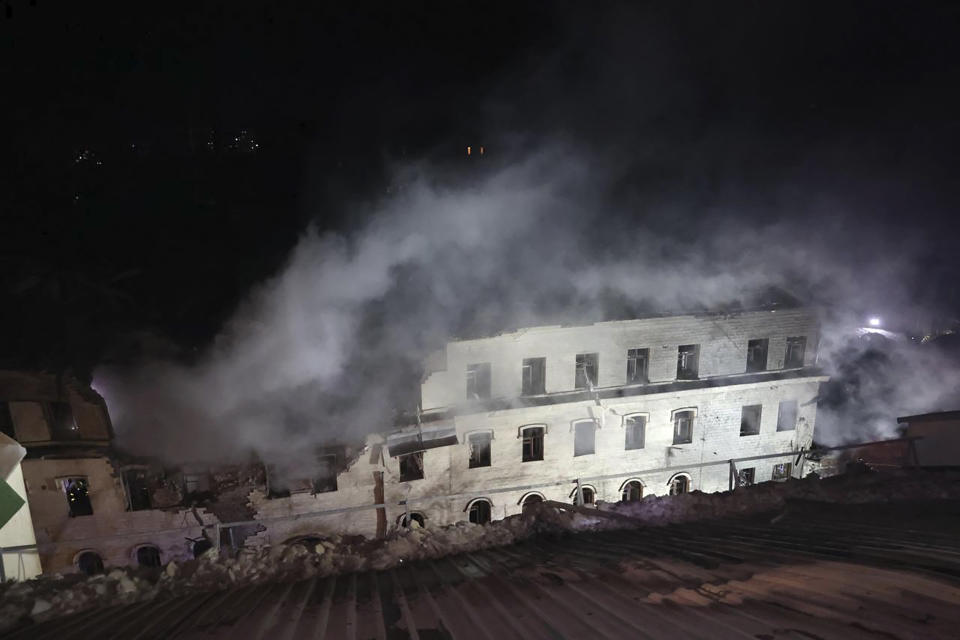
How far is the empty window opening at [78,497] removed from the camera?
13961 mm

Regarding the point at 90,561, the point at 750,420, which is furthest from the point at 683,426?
the point at 90,561

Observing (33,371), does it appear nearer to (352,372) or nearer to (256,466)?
(256,466)

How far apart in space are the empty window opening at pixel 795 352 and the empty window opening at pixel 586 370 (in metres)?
7.84

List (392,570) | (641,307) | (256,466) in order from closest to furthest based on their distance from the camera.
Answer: (392,570)
(256,466)
(641,307)

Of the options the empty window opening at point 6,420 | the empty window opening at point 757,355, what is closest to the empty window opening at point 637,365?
the empty window opening at point 757,355

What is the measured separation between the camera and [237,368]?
11.4m

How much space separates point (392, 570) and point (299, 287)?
29.6 feet

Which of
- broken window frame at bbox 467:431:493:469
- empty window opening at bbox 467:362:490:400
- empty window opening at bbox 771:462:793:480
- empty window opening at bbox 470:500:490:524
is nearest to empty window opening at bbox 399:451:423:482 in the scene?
broken window frame at bbox 467:431:493:469

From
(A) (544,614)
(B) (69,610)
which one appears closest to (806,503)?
(A) (544,614)

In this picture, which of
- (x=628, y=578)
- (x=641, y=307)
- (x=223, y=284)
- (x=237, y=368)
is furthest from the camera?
(x=223, y=284)

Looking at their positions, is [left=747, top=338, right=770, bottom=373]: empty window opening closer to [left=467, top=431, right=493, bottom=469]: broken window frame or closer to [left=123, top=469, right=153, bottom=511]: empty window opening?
[left=467, top=431, right=493, bottom=469]: broken window frame

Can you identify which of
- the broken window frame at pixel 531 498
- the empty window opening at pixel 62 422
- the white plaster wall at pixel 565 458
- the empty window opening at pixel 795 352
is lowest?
the broken window frame at pixel 531 498

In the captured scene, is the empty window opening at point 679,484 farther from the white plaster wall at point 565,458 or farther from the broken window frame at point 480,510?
the broken window frame at point 480,510

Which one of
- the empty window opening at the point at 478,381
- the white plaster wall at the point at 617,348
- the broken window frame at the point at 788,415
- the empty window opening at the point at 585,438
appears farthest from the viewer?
the broken window frame at the point at 788,415
